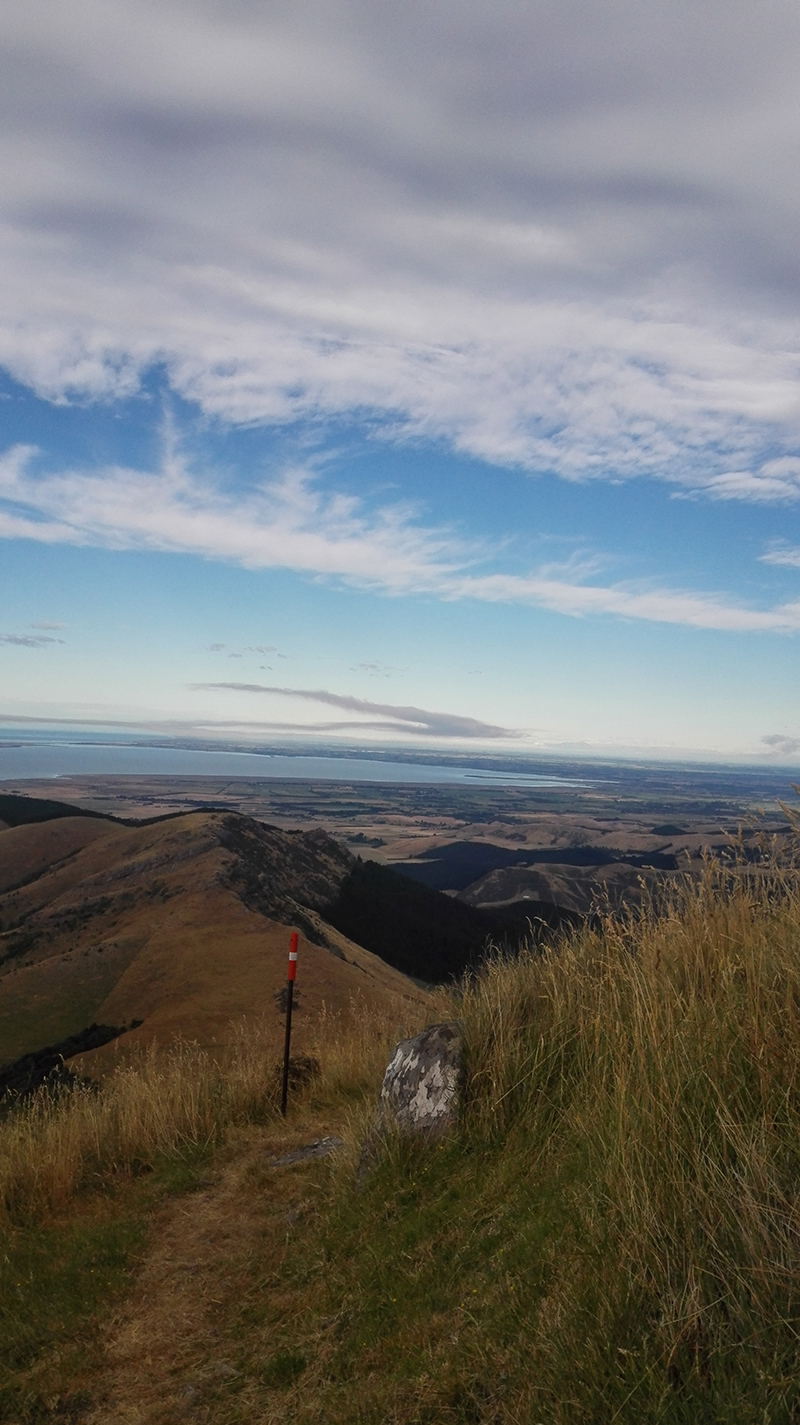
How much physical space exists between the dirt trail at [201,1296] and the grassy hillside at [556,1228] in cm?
2

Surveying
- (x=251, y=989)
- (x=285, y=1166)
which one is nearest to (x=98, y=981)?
(x=251, y=989)

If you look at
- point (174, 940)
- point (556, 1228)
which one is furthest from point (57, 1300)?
point (174, 940)

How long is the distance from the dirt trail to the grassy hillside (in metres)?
0.02

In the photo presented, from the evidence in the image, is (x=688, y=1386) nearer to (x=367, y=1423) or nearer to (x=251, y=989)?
(x=367, y=1423)

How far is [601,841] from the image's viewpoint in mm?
130500

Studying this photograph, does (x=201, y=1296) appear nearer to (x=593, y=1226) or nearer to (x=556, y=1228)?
(x=556, y=1228)

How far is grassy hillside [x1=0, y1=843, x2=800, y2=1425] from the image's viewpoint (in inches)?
116

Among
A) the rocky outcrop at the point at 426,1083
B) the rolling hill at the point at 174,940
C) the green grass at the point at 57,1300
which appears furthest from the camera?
the rolling hill at the point at 174,940

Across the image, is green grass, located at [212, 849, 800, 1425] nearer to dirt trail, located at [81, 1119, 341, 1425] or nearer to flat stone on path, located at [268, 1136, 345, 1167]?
dirt trail, located at [81, 1119, 341, 1425]

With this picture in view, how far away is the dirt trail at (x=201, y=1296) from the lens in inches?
176

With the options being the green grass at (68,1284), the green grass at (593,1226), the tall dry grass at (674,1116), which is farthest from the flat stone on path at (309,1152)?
the tall dry grass at (674,1116)

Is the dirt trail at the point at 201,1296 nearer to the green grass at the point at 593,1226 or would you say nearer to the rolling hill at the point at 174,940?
the green grass at the point at 593,1226

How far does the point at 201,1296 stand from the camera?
561 cm

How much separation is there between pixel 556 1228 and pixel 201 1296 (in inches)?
121
